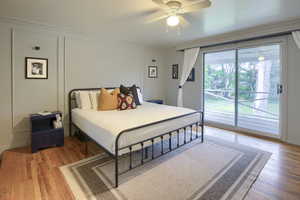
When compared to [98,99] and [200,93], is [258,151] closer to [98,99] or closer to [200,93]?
[200,93]

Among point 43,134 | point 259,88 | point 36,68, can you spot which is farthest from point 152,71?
point 43,134

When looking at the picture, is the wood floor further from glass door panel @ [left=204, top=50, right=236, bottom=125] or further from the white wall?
glass door panel @ [left=204, top=50, right=236, bottom=125]

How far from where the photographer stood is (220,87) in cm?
472

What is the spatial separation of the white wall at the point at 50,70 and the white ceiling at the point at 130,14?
0.37m

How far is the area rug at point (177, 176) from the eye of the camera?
1.94m

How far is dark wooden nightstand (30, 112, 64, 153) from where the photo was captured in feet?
10.1

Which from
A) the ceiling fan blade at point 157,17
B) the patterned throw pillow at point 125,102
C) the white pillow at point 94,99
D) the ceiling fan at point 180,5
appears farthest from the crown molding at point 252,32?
the white pillow at point 94,99

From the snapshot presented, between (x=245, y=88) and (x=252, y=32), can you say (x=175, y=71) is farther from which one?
(x=252, y=32)

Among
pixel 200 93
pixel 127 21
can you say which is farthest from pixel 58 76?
pixel 200 93

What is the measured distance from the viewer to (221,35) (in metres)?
4.12

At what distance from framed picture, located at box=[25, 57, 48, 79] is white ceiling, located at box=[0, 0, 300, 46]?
0.75 metres

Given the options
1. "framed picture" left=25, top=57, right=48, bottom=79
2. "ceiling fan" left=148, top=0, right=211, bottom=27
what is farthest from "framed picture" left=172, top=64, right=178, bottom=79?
"framed picture" left=25, top=57, right=48, bottom=79

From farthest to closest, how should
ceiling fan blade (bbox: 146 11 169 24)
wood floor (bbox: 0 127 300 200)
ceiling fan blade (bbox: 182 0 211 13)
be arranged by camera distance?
1. ceiling fan blade (bbox: 146 11 169 24)
2. ceiling fan blade (bbox: 182 0 211 13)
3. wood floor (bbox: 0 127 300 200)

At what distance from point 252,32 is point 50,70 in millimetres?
4466
